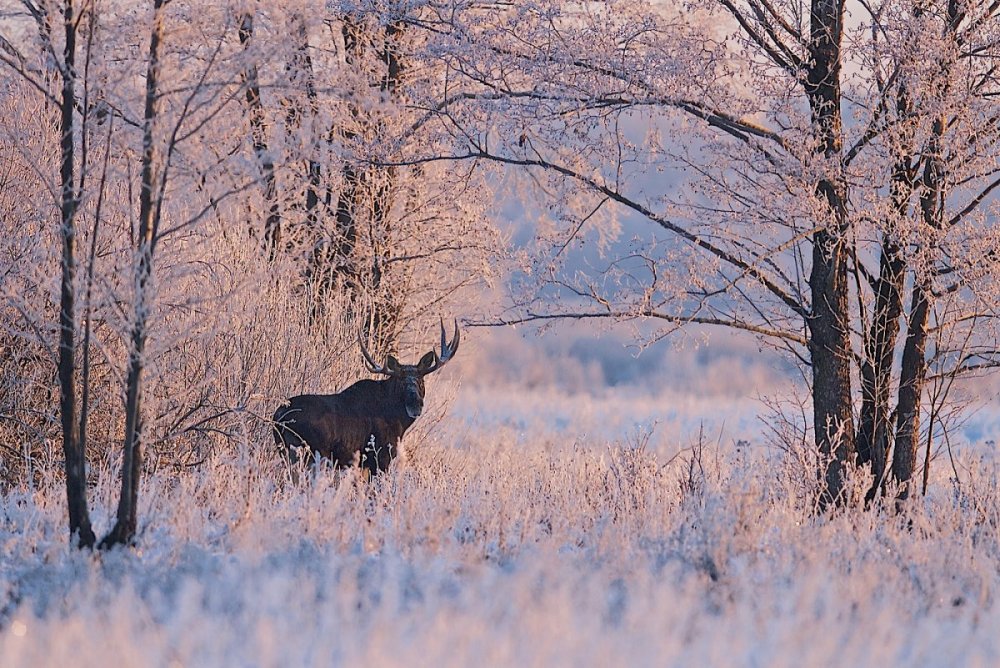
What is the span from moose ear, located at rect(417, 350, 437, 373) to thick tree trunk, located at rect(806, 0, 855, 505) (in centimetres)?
353

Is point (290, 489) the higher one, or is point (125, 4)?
point (125, 4)

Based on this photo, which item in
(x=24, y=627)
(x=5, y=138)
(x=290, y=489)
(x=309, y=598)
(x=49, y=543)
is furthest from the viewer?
(x=5, y=138)

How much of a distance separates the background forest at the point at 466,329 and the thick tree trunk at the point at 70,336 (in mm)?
31

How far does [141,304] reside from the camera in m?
6.37

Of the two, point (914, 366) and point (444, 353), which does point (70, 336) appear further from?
point (914, 366)

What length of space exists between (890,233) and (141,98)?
18.4 ft

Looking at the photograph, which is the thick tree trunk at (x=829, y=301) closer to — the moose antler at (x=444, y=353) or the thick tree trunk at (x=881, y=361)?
the thick tree trunk at (x=881, y=361)

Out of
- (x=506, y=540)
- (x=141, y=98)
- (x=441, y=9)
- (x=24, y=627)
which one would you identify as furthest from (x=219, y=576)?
(x=441, y=9)

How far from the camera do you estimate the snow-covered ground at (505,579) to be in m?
4.50

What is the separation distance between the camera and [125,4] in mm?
7012

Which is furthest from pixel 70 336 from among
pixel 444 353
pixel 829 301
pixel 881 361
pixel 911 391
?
pixel 911 391

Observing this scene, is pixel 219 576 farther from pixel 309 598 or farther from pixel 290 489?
pixel 290 489

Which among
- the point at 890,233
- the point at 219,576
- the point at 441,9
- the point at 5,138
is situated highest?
the point at 441,9

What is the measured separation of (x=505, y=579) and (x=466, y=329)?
10044 millimetres
